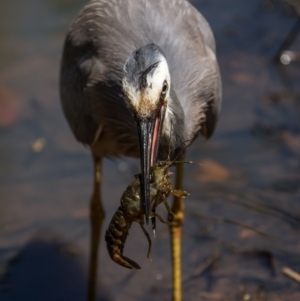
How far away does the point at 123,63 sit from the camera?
167 inches

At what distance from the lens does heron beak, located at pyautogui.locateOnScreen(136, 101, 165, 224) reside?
124 inches

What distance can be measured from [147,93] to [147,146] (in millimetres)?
249

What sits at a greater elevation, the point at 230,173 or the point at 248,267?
the point at 230,173

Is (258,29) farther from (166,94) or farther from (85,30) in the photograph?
(166,94)

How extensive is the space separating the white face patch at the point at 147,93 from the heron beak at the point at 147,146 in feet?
0.13

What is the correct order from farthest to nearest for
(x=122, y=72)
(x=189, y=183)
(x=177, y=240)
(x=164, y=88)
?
(x=189, y=183), (x=177, y=240), (x=122, y=72), (x=164, y=88)

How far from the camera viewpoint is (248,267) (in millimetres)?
5098

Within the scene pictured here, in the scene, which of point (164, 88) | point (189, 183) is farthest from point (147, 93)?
point (189, 183)

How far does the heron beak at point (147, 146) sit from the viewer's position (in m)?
3.15

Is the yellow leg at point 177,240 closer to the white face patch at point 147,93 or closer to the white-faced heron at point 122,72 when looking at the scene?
the white-faced heron at point 122,72

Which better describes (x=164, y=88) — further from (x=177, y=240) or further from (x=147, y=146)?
(x=177, y=240)

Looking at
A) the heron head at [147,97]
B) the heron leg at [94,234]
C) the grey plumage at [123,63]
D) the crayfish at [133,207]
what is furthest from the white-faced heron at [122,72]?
the crayfish at [133,207]

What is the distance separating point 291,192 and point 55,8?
11.1ft

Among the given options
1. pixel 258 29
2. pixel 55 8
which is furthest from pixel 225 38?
pixel 55 8
